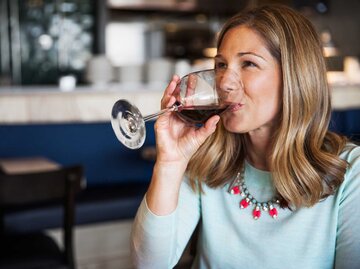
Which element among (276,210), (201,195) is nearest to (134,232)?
(201,195)

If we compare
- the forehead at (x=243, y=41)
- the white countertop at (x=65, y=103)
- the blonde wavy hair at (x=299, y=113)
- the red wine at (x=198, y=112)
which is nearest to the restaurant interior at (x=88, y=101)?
the white countertop at (x=65, y=103)

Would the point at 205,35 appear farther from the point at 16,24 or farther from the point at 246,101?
the point at 246,101

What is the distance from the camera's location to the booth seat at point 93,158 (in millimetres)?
3074

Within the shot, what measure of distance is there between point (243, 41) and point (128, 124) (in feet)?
1.15

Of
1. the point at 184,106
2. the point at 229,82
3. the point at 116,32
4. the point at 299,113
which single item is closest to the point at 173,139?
the point at 184,106

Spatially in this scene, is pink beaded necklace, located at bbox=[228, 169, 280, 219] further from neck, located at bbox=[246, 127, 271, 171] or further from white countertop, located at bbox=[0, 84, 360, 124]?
white countertop, located at bbox=[0, 84, 360, 124]

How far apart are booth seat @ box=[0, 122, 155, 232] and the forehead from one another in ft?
6.39

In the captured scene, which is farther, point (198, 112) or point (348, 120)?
point (348, 120)

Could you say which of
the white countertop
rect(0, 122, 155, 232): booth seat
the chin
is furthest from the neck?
the white countertop

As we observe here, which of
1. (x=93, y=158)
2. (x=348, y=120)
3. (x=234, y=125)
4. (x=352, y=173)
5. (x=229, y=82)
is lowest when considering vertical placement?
(x=93, y=158)

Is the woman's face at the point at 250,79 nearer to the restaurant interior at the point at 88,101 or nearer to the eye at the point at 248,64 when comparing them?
the eye at the point at 248,64

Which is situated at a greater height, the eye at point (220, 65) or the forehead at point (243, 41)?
the forehead at point (243, 41)

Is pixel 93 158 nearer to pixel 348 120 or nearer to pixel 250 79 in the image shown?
pixel 348 120

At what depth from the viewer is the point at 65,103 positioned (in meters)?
3.30
